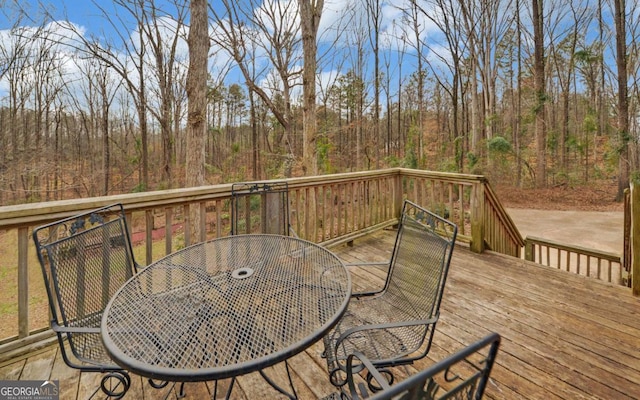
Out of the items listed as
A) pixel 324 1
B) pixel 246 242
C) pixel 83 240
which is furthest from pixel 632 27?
pixel 83 240

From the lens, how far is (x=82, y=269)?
1.50 metres

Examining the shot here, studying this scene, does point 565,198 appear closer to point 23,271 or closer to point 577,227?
point 577,227

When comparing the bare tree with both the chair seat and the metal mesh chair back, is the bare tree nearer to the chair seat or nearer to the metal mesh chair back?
the metal mesh chair back

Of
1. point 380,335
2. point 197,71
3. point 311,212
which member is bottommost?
point 380,335

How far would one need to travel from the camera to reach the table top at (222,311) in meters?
0.99

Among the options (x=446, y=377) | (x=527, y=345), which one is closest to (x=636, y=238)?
(x=527, y=345)

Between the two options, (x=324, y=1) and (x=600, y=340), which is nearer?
(x=600, y=340)

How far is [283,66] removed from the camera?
7.66m

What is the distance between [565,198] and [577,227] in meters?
3.73

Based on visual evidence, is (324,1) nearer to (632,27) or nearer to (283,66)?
(283,66)

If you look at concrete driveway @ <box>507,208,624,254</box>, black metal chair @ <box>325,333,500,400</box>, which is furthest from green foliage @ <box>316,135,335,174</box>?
black metal chair @ <box>325,333,500,400</box>

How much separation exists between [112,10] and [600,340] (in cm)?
1042

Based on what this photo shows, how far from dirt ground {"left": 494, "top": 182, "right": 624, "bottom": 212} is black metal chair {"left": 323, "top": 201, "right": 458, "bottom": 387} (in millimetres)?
9793

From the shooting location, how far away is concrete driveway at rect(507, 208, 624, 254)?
20.1 feet
